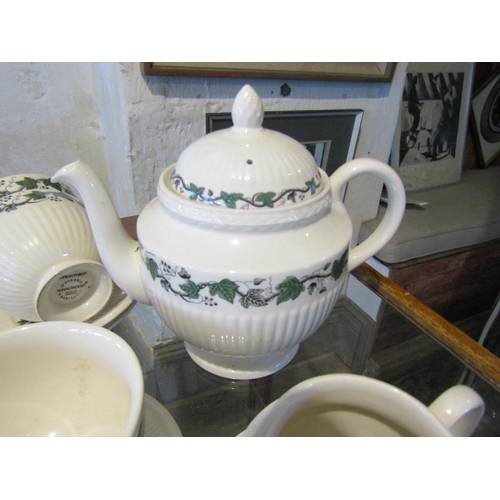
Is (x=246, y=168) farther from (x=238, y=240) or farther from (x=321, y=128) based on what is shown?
(x=321, y=128)

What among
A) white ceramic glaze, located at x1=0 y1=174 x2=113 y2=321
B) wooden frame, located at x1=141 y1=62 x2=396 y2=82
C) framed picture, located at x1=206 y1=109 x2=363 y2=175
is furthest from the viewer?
framed picture, located at x1=206 y1=109 x2=363 y2=175

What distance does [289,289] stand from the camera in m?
0.33

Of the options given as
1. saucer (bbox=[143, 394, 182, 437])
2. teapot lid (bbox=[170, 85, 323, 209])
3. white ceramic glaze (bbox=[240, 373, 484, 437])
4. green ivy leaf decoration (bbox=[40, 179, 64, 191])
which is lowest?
saucer (bbox=[143, 394, 182, 437])

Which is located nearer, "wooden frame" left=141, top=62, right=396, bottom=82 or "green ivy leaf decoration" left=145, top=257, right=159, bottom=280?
"green ivy leaf decoration" left=145, top=257, right=159, bottom=280

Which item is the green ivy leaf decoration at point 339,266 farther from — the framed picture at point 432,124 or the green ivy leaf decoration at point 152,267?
the framed picture at point 432,124

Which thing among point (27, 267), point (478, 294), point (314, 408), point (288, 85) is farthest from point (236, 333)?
point (478, 294)

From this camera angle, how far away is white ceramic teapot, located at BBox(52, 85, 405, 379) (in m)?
0.32

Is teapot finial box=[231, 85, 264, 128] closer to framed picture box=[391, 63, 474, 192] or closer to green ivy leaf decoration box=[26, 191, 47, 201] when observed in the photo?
green ivy leaf decoration box=[26, 191, 47, 201]

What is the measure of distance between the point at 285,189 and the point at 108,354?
23 centimetres

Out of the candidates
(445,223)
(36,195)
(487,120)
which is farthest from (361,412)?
(487,120)

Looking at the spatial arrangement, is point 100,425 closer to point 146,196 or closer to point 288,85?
point 146,196

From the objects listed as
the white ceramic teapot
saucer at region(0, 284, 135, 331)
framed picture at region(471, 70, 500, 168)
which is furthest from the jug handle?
framed picture at region(471, 70, 500, 168)

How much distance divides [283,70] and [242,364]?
0.44 m

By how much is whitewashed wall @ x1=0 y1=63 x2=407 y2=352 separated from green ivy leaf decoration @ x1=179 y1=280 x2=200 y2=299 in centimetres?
27
